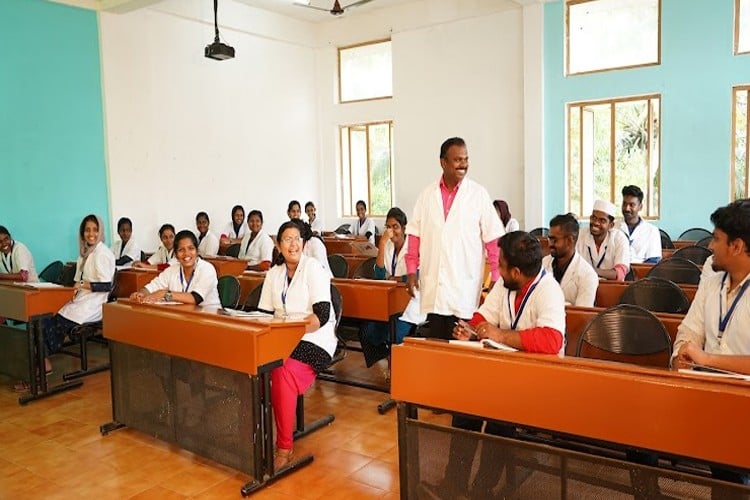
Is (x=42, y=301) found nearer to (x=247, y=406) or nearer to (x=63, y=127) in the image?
(x=247, y=406)

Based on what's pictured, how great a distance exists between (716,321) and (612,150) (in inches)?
247

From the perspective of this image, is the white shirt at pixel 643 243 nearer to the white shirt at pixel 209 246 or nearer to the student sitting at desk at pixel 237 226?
the white shirt at pixel 209 246

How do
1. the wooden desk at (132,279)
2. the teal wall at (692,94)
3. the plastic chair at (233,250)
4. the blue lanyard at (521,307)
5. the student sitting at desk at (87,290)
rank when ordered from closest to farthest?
1. the blue lanyard at (521,307)
2. the student sitting at desk at (87,290)
3. the wooden desk at (132,279)
4. the teal wall at (692,94)
5. the plastic chair at (233,250)

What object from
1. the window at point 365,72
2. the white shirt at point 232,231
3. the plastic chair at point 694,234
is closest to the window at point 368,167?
the window at point 365,72

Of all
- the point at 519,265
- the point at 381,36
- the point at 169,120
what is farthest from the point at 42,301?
the point at 381,36

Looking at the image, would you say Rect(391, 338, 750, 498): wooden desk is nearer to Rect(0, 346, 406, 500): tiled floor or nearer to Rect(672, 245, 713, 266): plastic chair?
Rect(0, 346, 406, 500): tiled floor

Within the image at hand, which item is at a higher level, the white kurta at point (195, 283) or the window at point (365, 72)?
the window at point (365, 72)

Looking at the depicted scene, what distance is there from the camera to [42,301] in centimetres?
430

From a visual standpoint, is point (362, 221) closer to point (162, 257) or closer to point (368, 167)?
point (368, 167)

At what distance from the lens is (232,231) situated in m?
8.96

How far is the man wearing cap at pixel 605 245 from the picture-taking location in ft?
13.5

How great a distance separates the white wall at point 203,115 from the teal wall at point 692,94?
5091 mm

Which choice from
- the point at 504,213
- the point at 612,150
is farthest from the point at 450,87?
the point at 504,213

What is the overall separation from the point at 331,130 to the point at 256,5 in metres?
2.41
